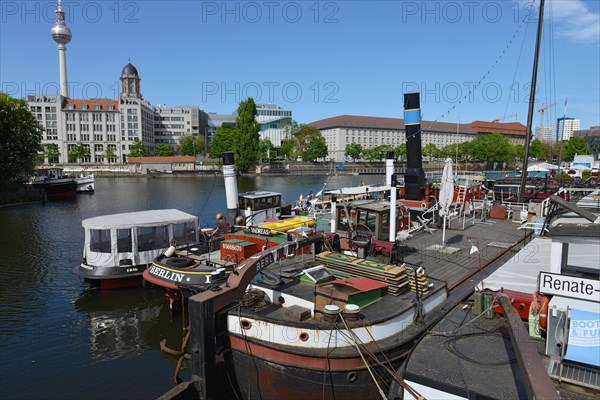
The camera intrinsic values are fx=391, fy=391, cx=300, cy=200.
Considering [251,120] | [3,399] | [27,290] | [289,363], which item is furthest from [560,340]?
[251,120]

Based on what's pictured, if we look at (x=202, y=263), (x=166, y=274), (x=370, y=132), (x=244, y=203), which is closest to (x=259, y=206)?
(x=244, y=203)

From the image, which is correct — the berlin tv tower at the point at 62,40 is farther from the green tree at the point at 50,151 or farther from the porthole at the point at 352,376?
the porthole at the point at 352,376

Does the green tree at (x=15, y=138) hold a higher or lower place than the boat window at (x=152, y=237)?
higher

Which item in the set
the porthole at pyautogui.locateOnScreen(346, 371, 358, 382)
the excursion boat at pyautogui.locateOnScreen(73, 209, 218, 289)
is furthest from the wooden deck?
the excursion boat at pyautogui.locateOnScreen(73, 209, 218, 289)

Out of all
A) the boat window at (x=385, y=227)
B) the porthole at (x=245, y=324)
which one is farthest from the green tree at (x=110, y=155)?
the porthole at (x=245, y=324)

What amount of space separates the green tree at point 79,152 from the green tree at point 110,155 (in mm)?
5375

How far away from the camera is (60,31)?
141 m

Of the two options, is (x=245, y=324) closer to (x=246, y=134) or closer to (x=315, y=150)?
(x=246, y=134)

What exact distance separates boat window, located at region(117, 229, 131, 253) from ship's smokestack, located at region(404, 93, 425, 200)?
15949 mm

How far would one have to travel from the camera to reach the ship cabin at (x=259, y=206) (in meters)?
24.3

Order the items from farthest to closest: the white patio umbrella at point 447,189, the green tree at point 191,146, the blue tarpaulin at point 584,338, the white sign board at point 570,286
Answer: the green tree at point 191,146 < the white patio umbrella at point 447,189 < the white sign board at point 570,286 < the blue tarpaulin at point 584,338

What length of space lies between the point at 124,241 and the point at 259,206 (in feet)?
28.5

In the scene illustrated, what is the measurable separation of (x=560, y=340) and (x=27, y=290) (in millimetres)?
22631

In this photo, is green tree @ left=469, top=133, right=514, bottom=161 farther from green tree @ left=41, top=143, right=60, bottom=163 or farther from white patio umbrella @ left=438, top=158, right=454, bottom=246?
green tree @ left=41, top=143, right=60, bottom=163
